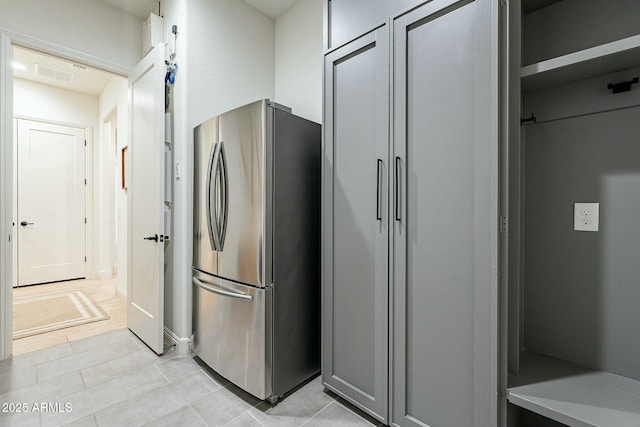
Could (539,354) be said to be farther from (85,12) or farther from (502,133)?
(85,12)

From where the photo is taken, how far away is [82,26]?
8.64ft

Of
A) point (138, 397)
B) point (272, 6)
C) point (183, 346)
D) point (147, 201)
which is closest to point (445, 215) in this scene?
point (138, 397)

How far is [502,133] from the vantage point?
3.83 ft

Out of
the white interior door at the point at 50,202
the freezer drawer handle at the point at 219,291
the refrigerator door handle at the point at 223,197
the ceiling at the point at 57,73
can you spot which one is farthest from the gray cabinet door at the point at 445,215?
the white interior door at the point at 50,202

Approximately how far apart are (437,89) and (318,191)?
1023 millimetres

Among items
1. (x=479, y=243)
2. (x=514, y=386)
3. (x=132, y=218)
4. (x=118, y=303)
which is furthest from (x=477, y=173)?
(x=118, y=303)

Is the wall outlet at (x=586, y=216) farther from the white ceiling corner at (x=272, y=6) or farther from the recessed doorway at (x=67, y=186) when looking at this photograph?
the recessed doorway at (x=67, y=186)

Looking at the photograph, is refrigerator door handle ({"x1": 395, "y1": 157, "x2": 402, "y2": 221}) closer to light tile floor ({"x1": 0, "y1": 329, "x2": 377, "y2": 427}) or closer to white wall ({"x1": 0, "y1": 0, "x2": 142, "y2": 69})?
light tile floor ({"x1": 0, "y1": 329, "x2": 377, "y2": 427})

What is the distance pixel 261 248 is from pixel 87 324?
8.14ft

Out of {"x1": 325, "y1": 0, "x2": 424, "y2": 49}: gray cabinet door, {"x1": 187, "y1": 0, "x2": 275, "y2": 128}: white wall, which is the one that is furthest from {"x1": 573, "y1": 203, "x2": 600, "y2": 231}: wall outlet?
{"x1": 187, "y1": 0, "x2": 275, "y2": 128}: white wall

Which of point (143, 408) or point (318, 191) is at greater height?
point (318, 191)

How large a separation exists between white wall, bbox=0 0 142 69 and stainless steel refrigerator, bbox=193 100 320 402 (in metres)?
1.51

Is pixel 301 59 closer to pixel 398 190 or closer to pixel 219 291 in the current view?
pixel 398 190

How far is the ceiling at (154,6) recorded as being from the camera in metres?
2.73
